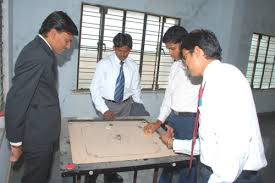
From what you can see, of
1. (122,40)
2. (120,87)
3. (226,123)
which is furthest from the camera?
(120,87)

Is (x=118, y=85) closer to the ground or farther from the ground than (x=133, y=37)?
closer to the ground

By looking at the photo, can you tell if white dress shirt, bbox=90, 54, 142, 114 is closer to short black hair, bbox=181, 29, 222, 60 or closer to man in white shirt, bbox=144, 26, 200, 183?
man in white shirt, bbox=144, 26, 200, 183

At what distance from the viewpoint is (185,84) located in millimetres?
2299

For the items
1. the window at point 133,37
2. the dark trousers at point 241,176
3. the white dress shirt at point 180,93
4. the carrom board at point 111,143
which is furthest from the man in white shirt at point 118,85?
the dark trousers at point 241,176

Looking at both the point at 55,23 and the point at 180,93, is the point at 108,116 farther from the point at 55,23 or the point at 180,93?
the point at 55,23

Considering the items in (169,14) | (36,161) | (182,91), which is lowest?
(36,161)

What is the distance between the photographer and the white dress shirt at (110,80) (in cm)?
291

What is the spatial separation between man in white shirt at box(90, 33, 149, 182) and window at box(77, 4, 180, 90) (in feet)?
3.75

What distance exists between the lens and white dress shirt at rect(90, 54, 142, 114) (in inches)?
114

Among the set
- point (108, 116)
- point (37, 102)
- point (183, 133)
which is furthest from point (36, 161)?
point (183, 133)

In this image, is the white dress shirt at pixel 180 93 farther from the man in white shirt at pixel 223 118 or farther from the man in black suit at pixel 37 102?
the man in black suit at pixel 37 102

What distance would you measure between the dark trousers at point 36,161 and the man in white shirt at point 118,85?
993 millimetres

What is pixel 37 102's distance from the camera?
171 cm

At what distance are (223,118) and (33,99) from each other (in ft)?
4.03
